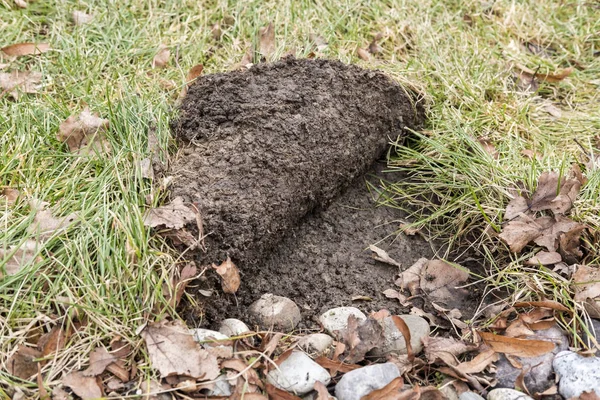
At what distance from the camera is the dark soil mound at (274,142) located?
257cm

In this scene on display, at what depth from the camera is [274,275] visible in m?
2.73

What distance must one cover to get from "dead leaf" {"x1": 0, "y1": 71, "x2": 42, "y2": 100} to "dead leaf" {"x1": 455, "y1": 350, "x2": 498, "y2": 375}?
2.45 metres

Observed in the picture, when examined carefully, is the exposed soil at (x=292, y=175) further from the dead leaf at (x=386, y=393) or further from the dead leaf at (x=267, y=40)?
the dead leaf at (x=386, y=393)

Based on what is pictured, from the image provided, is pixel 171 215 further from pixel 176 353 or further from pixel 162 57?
pixel 162 57

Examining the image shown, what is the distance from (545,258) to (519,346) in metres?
0.50

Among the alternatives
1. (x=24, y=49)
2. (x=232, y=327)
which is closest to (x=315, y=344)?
(x=232, y=327)

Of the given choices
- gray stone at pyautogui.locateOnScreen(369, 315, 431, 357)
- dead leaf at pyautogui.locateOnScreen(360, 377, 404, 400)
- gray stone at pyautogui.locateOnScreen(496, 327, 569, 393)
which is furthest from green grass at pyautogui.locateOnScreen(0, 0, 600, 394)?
dead leaf at pyautogui.locateOnScreen(360, 377, 404, 400)

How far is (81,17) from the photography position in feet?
12.0

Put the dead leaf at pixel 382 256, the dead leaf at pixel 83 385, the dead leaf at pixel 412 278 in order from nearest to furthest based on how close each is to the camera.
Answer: the dead leaf at pixel 83 385
the dead leaf at pixel 412 278
the dead leaf at pixel 382 256

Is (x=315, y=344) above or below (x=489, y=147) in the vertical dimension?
below

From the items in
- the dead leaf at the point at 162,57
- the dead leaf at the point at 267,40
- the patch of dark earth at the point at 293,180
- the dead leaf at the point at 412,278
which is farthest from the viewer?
the dead leaf at the point at 267,40

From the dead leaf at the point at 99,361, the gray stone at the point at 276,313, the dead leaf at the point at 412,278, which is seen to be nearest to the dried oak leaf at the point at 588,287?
the dead leaf at the point at 412,278

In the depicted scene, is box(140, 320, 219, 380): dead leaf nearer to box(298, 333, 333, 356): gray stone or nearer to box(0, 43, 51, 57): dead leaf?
box(298, 333, 333, 356): gray stone

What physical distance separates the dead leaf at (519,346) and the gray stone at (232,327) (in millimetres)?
982
